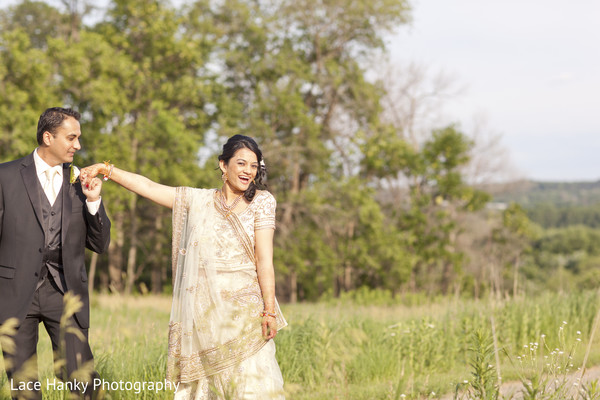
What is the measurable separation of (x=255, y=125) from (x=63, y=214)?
66.9 feet

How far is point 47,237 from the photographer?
3.81 m

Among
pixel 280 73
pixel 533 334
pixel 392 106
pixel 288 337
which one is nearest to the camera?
pixel 288 337

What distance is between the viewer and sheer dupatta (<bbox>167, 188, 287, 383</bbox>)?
3.78 meters

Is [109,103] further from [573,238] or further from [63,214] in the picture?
[573,238]

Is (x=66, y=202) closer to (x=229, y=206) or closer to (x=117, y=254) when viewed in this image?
(x=229, y=206)

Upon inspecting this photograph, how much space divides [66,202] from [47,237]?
248 mm

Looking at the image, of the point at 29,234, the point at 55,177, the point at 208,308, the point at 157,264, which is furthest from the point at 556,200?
the point at 29,234

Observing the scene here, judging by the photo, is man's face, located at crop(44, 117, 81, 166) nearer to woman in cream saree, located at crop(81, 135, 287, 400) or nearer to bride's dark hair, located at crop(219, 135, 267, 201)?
woman in cream saree, located at crop(81, 135, 287, 400)

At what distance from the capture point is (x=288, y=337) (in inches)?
243

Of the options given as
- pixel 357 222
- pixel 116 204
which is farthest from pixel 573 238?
pixel 116 204

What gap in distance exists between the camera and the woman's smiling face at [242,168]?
12.8ft

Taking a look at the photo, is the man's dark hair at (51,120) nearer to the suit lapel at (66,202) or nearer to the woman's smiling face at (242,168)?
the suit lapel at (66,202)

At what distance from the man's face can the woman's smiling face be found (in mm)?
986

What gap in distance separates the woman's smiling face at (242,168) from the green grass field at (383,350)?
1476 mm
